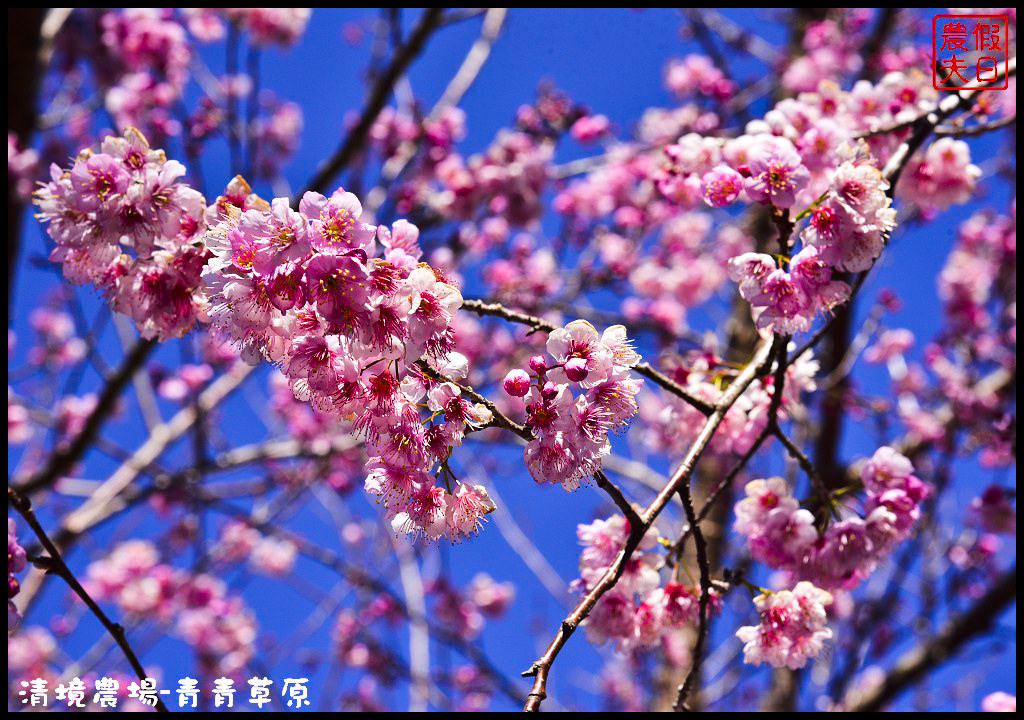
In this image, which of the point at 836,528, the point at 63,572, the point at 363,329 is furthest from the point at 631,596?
the point at 63,572

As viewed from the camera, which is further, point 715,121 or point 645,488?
point 645,488

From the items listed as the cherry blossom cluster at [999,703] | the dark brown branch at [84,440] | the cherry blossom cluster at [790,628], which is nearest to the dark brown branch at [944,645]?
the cherry blossom cluster at [999,703]

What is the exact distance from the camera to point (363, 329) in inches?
54.1

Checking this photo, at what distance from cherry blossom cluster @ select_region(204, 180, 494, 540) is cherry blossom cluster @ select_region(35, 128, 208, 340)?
0.56ft

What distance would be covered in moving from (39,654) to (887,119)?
788cm

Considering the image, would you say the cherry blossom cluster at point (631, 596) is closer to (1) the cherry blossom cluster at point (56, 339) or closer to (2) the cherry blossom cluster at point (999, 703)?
(2) the cherry blossom cluster at point (999, 703)

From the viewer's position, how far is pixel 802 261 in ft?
5.94

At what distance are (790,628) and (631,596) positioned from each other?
40 cm

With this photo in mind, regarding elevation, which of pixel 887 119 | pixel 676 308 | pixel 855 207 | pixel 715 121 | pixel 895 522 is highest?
pixel 676 308

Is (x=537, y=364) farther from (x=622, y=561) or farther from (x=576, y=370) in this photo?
(x=622, y=561)

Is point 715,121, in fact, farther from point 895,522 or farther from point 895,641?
point 895,641

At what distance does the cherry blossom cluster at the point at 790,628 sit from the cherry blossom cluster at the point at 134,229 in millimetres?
1561

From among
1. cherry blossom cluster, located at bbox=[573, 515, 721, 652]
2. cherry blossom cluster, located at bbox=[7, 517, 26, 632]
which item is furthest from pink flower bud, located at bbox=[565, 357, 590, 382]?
cherry blossom cluster, located at bbox=[7, 517, 26, 632]

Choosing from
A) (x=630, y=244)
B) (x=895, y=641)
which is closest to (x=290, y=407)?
(x=630, y=244)
